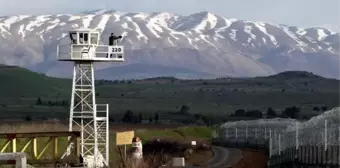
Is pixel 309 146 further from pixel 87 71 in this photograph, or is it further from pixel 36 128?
pixel 36 128

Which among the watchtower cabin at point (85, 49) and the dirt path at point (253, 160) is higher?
the watchtower cabin at point (85, 49)

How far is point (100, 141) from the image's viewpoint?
2202 inches

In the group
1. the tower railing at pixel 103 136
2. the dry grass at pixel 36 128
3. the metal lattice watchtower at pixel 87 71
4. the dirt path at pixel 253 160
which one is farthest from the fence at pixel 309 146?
the dry grass at pixel 36 128

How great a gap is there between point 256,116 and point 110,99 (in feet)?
202

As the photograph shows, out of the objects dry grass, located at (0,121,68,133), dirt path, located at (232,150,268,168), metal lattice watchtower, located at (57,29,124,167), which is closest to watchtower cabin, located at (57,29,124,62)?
metal lattice watchtower, located at (57,29,124,167)

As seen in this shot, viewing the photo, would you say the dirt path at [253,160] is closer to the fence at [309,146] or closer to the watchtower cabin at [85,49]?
the fence at [309,146]

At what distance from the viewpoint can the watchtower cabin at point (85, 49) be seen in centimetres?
5478

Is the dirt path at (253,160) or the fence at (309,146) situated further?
the dirt path at (253,160)

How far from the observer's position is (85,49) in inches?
2167

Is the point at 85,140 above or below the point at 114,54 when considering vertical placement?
below

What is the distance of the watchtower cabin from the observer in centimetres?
5478

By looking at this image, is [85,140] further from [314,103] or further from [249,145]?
[314,103]

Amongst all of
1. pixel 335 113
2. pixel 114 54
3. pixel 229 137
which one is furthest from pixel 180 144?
pixel 335 113

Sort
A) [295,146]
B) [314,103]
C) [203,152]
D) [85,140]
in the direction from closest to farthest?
1. [295,146]
2. [85,140]
3. [203,152]
4. [314,103]
